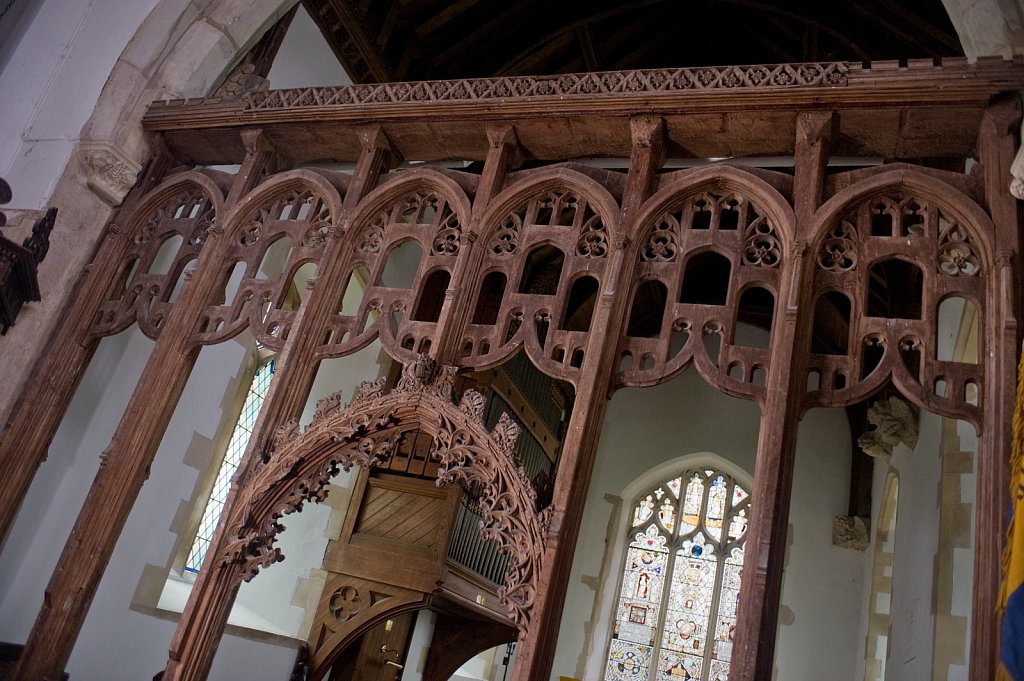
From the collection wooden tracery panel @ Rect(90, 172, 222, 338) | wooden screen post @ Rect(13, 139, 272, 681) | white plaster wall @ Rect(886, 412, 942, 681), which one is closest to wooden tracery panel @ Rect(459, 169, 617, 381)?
wooden screen post @ Rect(13, 139, 272, 681)

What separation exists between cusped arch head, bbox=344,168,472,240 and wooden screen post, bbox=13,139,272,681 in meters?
0.76

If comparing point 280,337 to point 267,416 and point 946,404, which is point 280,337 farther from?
point 946,404

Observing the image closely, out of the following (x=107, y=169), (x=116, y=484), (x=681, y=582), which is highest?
(x=107, y=169)

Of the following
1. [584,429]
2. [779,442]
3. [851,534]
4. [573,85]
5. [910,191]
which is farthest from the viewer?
[851,534]

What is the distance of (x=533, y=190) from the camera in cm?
398

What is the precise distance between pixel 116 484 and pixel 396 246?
164 cm

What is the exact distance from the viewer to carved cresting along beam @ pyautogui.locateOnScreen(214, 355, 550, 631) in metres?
3.31

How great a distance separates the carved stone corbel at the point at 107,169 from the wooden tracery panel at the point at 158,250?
136 millimetres

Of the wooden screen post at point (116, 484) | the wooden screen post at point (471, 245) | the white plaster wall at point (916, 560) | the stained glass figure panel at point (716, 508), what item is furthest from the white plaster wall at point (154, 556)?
the stained glass figure panel at point (716, 508)

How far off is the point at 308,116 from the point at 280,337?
3.93 feet

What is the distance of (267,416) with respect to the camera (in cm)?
370

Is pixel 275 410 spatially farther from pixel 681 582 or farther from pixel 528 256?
pixel 681 582

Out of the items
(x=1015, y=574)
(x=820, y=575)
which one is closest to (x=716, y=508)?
(x=820, y=575)

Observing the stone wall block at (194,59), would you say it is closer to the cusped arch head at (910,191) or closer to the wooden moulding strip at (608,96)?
the wooden moulding strip at (608,96)
